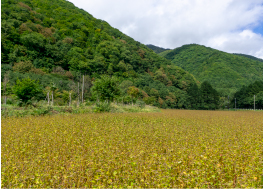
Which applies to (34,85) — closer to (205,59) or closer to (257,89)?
(257,89)

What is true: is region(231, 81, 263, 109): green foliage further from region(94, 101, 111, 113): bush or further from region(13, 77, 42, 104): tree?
region(13, 77, 42, 104): tree

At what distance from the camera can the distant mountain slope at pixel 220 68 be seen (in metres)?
83.7

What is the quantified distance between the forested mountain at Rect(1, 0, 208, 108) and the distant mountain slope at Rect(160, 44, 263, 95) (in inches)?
873

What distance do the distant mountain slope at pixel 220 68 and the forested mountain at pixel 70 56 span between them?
72.8 feet

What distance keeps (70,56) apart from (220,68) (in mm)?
72553

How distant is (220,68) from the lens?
88500mm

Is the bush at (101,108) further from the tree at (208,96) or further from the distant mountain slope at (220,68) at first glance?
the distant mountain slope at (220,68)

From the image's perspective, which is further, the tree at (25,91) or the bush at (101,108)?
the bush at (101,108)

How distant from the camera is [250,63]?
96.9 meters

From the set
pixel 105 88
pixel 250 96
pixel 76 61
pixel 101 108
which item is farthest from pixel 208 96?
pixel 101 108

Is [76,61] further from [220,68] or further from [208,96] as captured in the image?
[220,68]

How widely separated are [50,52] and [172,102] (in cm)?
3532

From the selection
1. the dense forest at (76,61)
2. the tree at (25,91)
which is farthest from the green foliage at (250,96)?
the tree at (25,91)

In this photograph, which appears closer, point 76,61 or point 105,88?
point 105,88
